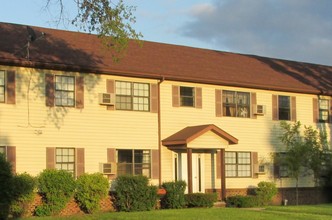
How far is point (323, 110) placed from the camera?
33.5 meters

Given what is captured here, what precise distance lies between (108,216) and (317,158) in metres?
12.9

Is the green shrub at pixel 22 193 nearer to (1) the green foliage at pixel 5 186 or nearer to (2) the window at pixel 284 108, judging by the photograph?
(1) the green foliage at pixel 5 186

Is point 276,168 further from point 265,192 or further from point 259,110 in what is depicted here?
point 259,110

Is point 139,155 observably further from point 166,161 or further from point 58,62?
point 58,62

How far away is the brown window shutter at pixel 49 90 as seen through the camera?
81.2 ft

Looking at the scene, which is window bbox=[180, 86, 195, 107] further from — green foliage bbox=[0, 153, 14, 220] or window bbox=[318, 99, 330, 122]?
green foliage bbox=[0, 153, 14, 220]

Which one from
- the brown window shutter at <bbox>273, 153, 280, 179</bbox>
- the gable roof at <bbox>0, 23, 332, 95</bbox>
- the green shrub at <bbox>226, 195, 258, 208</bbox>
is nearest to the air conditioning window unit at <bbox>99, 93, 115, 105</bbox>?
the gable roof at <bbox>0, 23, 332, 95</bbox>

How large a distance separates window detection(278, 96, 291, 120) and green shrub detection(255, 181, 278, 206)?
147 inches

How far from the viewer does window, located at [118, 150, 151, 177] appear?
26.5 m

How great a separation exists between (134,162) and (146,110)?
2.30 metres

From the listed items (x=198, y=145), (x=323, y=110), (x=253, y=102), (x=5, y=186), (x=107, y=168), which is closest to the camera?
(x=5, y=186)

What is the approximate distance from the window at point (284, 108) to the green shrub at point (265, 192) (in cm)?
Answer: 373

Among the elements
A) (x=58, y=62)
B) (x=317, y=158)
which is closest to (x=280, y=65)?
(x=317, y=158)

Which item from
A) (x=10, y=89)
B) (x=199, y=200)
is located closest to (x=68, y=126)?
(x=10, y=89)
